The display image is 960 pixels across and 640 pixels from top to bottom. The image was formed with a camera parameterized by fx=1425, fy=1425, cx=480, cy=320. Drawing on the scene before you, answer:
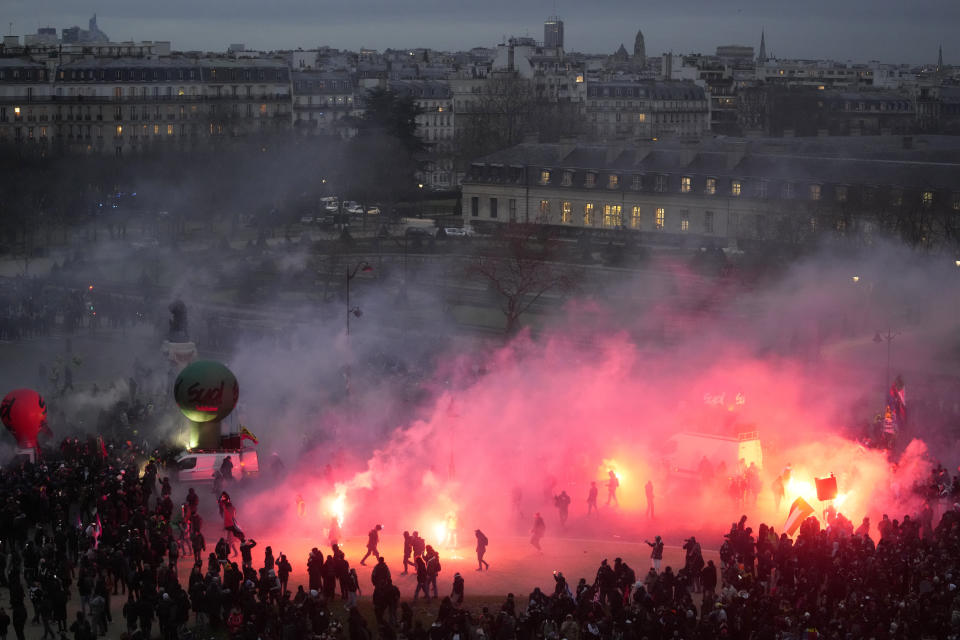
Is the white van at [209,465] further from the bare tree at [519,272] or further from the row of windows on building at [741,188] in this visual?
the row of windows on building at [741,188]

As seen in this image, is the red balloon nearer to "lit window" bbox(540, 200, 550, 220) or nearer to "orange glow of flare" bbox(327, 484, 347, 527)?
"orange glow of flare" bbox(327, 484, 347, 527)

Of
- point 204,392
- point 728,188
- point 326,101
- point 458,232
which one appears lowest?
point 458,232

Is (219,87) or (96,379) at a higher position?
(219,87)

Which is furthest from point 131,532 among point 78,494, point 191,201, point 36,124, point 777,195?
point 36,124

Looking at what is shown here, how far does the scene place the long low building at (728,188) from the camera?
58.0m

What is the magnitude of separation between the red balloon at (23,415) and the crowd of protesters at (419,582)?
5.07 meters

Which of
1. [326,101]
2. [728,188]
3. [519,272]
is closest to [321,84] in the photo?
[326,101]

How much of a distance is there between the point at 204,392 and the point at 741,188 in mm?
41924

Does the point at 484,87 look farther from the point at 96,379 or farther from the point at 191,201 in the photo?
the point at 96,379

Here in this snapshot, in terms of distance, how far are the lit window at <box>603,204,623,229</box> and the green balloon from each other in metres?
44.1

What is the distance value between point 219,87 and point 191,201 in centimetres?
2690

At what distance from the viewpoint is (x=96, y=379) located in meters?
41.6

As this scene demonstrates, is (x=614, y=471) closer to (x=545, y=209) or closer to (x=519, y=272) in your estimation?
(x=519, y=272)

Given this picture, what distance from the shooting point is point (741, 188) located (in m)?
67.3
